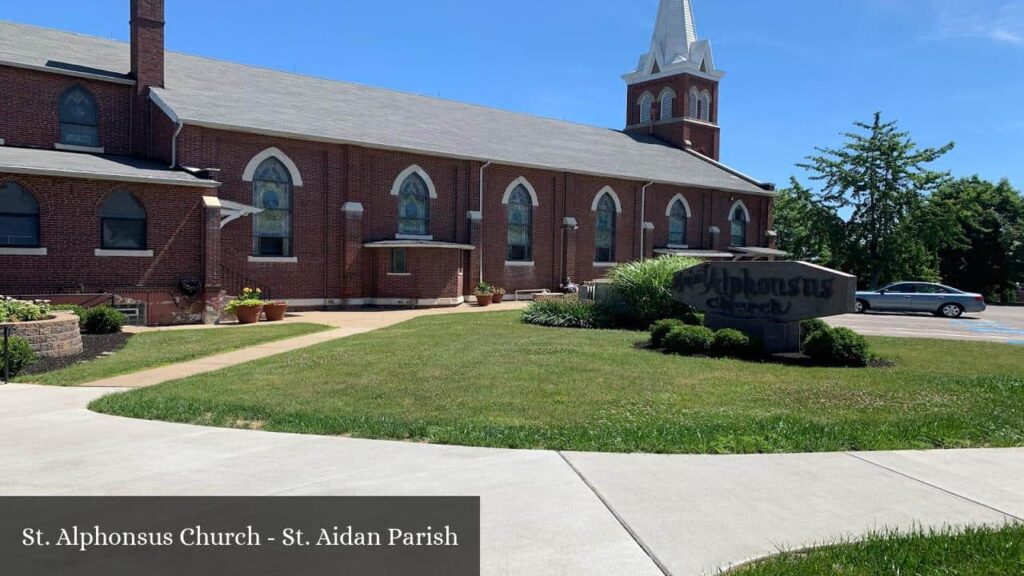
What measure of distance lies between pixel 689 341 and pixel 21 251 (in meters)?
17.2

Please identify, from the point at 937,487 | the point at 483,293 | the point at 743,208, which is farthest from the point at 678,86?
the point at 937,487

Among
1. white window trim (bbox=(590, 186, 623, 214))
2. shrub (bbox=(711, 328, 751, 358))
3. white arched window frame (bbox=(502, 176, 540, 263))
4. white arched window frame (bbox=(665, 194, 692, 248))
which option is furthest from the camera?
white arched window frame (bbox=(665, 194, 692, 248))

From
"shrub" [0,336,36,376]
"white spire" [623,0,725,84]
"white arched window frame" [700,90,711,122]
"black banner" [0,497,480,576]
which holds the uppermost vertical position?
"white spire" [623,0,725,84]

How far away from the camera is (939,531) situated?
477 cm

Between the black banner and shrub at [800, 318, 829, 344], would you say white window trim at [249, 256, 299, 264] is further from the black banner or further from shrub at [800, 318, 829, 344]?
the black banner

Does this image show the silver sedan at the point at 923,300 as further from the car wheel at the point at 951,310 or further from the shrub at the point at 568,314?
the shrub at the point at 568,314

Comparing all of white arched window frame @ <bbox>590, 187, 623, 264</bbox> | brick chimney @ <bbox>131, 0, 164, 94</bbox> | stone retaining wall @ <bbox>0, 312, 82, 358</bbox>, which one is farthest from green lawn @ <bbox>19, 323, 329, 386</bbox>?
white arched window frame @ <bbox>590, 187, 623, 264</bbox>

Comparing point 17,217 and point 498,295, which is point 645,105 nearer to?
point 498,295

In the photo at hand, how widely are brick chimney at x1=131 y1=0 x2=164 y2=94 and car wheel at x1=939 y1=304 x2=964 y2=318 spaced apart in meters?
30.5

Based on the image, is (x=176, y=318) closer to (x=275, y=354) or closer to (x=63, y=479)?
(x=275, y=354)

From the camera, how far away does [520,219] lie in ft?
108

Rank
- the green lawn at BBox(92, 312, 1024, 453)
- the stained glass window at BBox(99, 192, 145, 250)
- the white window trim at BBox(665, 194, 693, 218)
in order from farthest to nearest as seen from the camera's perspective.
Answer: the white window trim at BBox(665, 194, 693, 218) → the stained glass window at BBox(99, 192, 145, 250) → the green lawn at BBox(92, 312, 1024, 453)

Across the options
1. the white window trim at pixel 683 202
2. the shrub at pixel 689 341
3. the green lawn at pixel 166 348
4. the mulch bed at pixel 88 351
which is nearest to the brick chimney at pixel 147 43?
the green lawn at pixel 166 348

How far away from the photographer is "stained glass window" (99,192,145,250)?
821 inches
